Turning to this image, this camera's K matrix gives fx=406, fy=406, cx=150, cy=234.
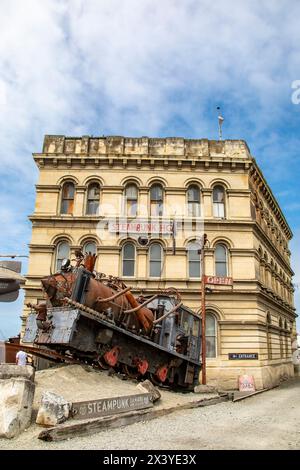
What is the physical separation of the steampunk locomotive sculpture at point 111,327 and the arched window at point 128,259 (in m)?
6.24

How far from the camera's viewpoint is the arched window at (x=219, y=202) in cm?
2250

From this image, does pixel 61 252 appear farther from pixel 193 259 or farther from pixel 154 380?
pixel 154 380

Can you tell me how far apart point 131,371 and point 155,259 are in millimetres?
8949

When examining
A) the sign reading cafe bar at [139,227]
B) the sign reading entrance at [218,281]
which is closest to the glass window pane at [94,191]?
the sign reading cafe bar at [139,227]

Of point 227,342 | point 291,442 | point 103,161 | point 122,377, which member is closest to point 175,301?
point 122,377

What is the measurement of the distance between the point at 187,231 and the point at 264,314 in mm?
6355

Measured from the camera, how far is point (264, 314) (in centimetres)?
2247

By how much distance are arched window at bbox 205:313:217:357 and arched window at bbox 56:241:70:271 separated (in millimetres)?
7992

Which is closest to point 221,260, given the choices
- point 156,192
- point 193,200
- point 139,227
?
point 193,200

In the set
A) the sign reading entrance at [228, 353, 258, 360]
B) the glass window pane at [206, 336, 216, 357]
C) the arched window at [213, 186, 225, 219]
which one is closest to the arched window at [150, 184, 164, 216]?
the arched window at [213, 186, 225, 219]

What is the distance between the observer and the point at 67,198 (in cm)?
2245

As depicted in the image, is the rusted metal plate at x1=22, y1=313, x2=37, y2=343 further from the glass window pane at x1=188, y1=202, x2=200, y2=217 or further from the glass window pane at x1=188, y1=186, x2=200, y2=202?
the glass window pane at x1=188, y1=186, x2=200, y2=202

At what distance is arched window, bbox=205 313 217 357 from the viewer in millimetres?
20188
